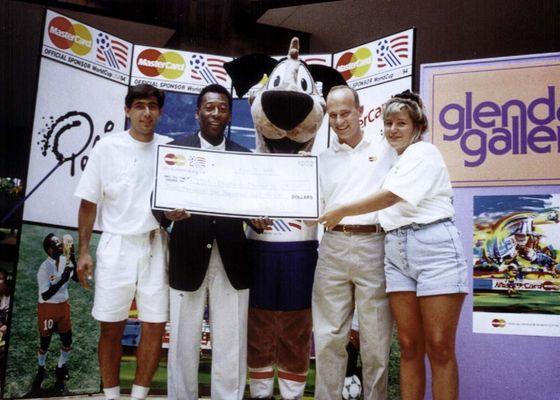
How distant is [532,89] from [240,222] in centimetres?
175

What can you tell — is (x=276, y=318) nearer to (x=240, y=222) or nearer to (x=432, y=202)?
(x=240, y=222)

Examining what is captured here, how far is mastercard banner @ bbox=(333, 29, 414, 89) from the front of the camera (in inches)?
132

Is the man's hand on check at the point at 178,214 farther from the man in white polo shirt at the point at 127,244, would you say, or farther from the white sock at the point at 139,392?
the white sock at the point at 139,392

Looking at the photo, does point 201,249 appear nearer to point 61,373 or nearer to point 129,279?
point 129,279

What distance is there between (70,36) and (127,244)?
1.44 meters

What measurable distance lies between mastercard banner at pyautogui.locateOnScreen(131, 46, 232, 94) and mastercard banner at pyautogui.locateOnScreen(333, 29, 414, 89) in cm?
79

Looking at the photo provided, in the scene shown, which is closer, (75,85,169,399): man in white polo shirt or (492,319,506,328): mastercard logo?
(75,85,169,399): man in white polo shirt

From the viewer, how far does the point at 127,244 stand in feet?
8.86


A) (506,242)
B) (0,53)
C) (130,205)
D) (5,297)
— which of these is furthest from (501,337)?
(0,53)

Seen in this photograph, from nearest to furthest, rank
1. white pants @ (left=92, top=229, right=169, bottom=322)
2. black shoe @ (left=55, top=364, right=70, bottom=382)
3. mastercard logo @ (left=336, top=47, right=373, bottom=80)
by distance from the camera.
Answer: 1. white pants @ (left=92, top=229, right=169, bottom=322)
2. black shoe @ (left=55, top=364, right=70, bottom=382)
3. mastercard logo @ (left=336, top=47, right=373, bottom=80)

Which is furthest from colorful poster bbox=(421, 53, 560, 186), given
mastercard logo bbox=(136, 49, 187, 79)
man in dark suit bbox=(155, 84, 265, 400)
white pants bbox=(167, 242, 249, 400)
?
mastercard logo bbox=(136, 49, 187, 79)

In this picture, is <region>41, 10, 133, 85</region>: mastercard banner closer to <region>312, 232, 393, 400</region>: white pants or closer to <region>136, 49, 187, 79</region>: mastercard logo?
<region>136, 49, 187, 79</region>: mastercard logo

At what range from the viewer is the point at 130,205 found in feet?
8.96

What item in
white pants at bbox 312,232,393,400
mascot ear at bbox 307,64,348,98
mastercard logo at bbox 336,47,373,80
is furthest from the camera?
mastercard logo at bbox 336,47,373,80
